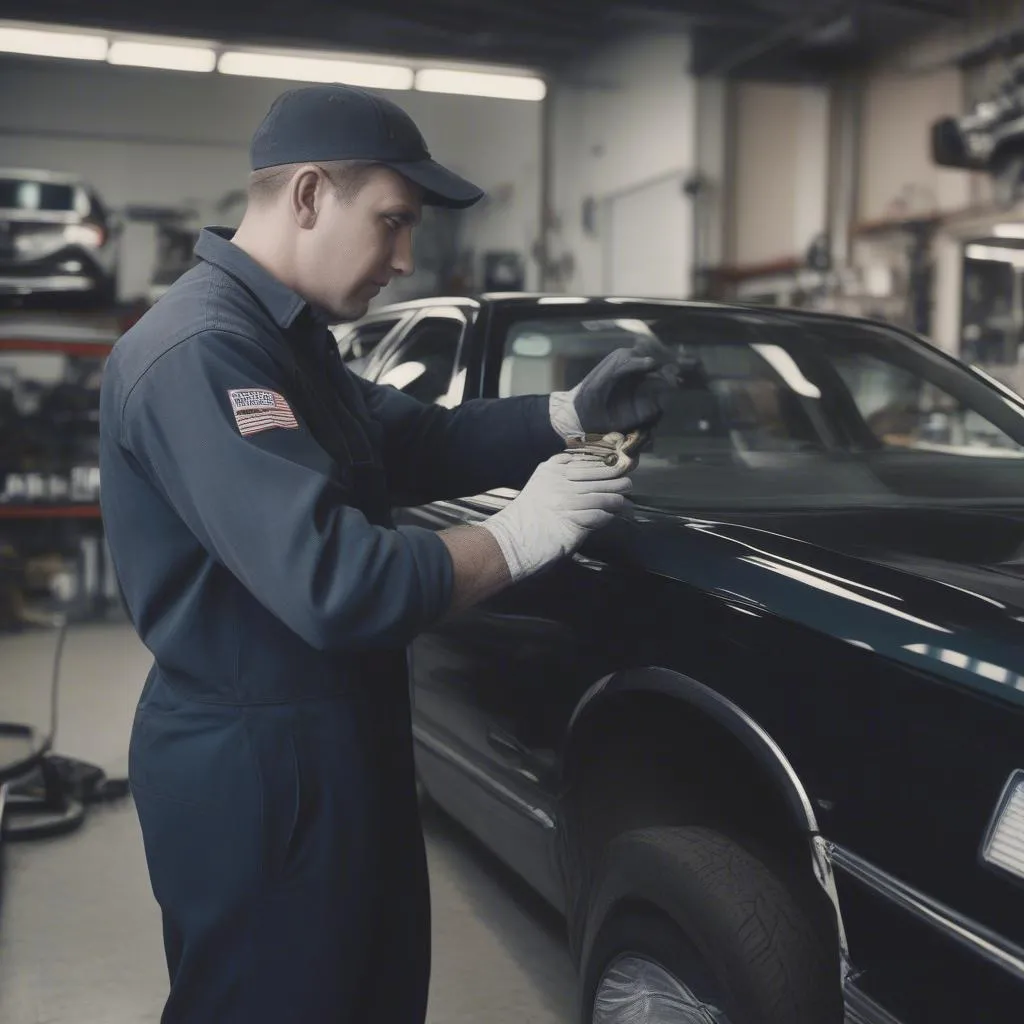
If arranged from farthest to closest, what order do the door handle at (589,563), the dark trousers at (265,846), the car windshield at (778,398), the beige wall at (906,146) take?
the beige wall at (906,146) → the car windshield at (778,398) → the door handle at (589,563) → the dark trousers at (265,846)

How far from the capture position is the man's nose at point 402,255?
152 cm

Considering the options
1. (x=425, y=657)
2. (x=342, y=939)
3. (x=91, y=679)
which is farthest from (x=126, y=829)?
(x=342, y=939)

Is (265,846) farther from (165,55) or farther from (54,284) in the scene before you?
(165,55)

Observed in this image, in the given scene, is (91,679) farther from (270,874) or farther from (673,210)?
(673,210)

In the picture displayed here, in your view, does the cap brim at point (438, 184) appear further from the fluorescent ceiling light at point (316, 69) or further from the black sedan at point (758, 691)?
the fluorescent ceiling light at point (316, 69)

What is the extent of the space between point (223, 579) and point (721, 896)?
718 mm

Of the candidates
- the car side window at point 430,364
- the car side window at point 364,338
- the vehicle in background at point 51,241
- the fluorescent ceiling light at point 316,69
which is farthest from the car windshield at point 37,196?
the car side window at point 430,364

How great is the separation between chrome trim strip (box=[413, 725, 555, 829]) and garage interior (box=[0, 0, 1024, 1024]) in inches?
17.4

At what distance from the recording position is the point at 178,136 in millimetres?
13055

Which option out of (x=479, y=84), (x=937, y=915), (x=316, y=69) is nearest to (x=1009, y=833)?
(x=937, y=915)

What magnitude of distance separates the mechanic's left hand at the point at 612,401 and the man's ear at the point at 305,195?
630 millimetres

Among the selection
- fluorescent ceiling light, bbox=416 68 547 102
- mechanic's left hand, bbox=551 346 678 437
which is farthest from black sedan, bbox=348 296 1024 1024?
fluorescent ceiling light, bbox=416 68 547 102

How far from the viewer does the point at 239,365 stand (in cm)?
136

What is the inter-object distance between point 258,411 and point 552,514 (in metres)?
0.38
